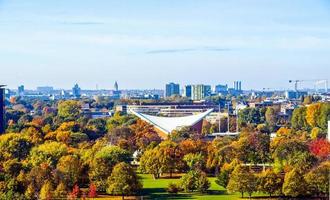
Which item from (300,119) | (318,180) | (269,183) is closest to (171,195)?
(269,183)

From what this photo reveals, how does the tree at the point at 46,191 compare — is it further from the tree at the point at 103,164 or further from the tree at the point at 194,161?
the tree at the point at 194,161

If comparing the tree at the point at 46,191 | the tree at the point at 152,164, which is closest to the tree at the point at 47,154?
the tree at the point at 152,164

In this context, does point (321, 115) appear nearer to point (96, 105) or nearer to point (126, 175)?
A: point (126, 175)

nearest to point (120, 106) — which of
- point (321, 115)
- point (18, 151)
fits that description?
point (321, 115)

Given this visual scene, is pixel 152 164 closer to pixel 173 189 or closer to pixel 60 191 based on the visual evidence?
pixel 173 189

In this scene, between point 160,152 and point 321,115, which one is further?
point 321,115

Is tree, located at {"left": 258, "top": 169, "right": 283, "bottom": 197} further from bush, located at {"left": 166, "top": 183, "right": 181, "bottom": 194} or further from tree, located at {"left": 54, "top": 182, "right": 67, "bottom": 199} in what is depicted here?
tree, located at {"left": 54, "top": 182, "right": 67, "bottom": 199}
